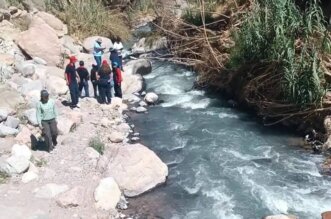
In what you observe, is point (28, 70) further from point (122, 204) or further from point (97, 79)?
point (122, 204)

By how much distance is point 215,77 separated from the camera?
15.4 meters

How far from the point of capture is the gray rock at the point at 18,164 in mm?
9867

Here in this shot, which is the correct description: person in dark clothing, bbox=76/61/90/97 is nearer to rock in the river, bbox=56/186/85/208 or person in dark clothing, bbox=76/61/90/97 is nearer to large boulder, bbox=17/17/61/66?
large boulder, bbox=17/17/61/66

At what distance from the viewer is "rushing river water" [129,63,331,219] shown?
9438 mm

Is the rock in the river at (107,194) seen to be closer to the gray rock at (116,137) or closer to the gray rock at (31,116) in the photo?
the gray rock at (116,137)

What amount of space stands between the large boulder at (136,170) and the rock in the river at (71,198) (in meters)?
0.90

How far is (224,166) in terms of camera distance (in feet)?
36.0

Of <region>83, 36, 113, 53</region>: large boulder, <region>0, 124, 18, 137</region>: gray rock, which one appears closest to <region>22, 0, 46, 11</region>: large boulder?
<region>83, 36, 113, 53</region>: large boulder

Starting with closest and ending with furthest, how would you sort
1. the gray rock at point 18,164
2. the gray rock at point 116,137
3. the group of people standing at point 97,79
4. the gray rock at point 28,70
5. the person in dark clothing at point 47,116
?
the gray rock at point 18,164 → the person in dark clothing at point 47,116 → the gray rock at point 116,137 → the group of people standing at point 97,79 → the gray rock at point 28,70

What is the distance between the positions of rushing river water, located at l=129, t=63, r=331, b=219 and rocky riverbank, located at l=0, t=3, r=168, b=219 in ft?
1.98

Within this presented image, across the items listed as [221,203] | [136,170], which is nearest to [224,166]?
[221,203]

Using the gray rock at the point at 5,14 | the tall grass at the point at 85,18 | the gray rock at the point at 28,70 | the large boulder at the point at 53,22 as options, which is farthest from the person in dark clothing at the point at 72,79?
the tall grass at the point at 85,18

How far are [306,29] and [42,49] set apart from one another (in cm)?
847

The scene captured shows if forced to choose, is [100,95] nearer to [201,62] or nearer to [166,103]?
[166,103]
